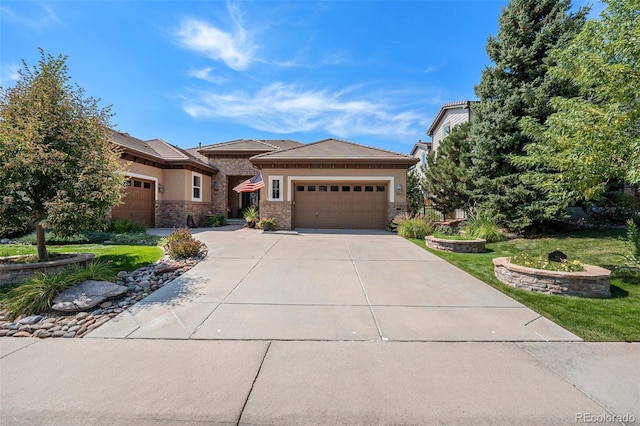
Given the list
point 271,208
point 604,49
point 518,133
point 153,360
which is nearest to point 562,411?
point 153,360

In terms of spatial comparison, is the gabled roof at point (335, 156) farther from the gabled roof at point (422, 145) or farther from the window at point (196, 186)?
the gabled roof at point (422, 145)

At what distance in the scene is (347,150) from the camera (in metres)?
15.9

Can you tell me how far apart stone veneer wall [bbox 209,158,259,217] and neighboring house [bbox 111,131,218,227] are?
57.6 inches

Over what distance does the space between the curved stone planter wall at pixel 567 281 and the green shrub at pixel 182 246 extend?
7.99 m

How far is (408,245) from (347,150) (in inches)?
284

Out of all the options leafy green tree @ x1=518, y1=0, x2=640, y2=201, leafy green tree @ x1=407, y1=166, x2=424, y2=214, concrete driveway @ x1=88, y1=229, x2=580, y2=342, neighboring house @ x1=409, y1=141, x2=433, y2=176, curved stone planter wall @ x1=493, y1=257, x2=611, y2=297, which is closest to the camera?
concrete driveway @ x1=88, y1=229, x2=580, y2=342

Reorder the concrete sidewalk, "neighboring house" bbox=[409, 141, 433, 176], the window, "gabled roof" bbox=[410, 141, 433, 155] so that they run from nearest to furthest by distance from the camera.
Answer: the concrete sidewalk → the window → "neighboring house" bbox=[409, 141, 433, 176] → "gabled roof" bbox=[410, 141, 433, 155]

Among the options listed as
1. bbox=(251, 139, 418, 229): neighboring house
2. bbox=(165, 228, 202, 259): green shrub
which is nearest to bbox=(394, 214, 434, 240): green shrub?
bbox=(251, 139, 418, 229): neighboring house

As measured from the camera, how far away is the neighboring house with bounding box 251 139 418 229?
15.1m

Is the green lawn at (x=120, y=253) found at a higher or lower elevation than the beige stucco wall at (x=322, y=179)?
lower

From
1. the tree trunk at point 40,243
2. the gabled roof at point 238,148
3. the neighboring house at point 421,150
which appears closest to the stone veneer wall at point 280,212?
the gabled roof at point 238,148

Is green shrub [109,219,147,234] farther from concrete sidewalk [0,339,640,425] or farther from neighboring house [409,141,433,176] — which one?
neighboring house [409,141,433,176]

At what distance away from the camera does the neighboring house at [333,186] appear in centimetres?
1506

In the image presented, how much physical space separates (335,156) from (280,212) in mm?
4215
